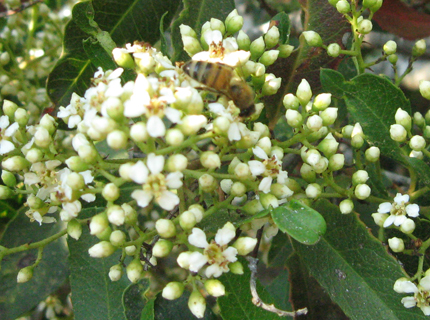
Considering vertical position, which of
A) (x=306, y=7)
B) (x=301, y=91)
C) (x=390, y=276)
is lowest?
(x=390, y=276)

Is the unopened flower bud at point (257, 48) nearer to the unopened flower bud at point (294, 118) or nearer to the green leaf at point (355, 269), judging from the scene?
the unopened flower bud at point (294, 118)

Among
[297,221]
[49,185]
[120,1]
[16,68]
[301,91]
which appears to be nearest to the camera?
[297,221]

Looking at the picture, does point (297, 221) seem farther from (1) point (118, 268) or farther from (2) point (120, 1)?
(2) point (120, 1)

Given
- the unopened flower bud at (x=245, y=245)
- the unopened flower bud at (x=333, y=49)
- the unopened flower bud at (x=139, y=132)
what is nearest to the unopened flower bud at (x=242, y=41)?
the unopened flower bud at (x=333, y=49)

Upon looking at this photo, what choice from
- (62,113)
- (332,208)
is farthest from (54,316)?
(332,208)

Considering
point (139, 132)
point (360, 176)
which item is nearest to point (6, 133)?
point (139, 132)

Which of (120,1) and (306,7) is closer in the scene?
(306,7)
